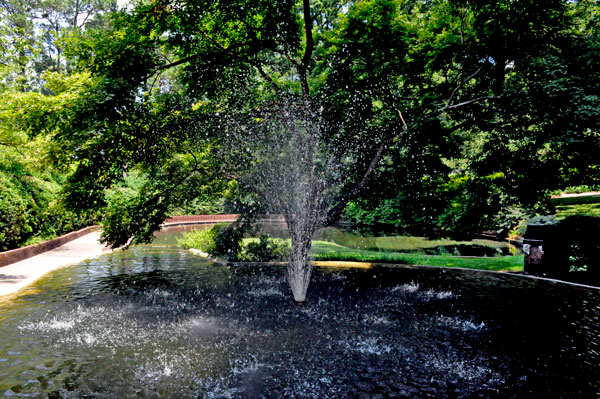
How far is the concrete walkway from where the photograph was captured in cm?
1216

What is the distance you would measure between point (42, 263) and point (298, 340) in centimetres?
1365

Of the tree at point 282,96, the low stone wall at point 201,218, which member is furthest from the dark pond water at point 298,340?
the low stone wall at point 201,218

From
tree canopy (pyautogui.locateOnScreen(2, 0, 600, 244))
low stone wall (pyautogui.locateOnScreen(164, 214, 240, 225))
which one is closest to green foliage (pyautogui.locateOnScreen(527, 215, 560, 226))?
tree canopy (pyautogui.locateOnScreen(2, 0, 600, 244))

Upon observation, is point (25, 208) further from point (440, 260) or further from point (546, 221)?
point (546, 221)

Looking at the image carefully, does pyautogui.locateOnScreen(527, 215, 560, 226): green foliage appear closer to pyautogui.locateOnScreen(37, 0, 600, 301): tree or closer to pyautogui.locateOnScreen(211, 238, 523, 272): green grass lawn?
pyautogui.locateOnScreen(211, 238, 523, 272): green grass lawn

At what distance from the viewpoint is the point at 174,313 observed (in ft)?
31.6

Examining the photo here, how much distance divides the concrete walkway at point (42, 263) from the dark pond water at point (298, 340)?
672 mm

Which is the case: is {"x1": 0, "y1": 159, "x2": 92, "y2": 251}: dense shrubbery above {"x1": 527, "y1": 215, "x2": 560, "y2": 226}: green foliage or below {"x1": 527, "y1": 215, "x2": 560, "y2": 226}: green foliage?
above

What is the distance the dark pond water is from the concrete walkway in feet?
2.20

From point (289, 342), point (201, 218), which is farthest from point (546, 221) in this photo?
point (201, 218)

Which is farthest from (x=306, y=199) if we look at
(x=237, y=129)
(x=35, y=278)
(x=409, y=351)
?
(x=35, y=278)

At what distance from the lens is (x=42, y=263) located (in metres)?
15.7

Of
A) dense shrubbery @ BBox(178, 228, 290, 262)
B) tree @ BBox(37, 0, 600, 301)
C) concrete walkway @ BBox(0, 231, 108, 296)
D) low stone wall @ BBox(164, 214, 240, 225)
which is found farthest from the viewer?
low stone wall @ BBox(164, 214, 240, 225)

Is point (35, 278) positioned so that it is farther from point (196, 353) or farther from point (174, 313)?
point (196, 353)
